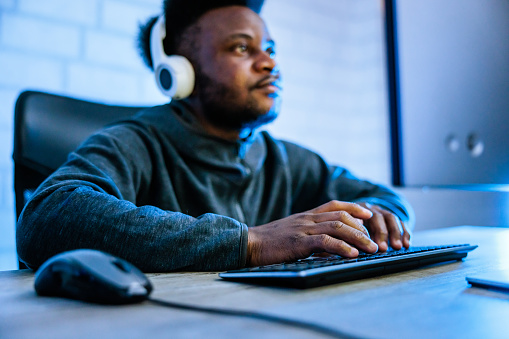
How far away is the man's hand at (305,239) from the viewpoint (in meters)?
0.62

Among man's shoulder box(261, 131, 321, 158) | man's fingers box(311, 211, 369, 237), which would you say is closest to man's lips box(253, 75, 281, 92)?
man's shoulder box(261, 131, 321, 158)

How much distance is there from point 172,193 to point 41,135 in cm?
34

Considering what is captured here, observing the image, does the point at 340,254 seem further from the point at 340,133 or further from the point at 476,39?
the point at 340,133

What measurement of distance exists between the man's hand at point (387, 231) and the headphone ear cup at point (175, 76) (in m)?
0.57

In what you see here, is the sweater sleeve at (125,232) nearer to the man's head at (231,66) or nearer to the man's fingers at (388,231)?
the man's fingers at (388,231)

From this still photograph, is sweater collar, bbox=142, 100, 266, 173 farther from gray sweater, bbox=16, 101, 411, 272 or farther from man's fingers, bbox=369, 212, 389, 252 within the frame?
man's fingers, bbox=369, 212, 389, 252

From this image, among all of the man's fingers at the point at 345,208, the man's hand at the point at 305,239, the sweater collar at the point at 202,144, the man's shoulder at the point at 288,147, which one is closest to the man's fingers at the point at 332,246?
the man's hand at the point at 305,239

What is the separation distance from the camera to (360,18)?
9.02 ft

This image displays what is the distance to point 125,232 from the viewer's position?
0.63 m

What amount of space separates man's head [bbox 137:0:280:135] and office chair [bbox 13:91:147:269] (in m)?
0.32

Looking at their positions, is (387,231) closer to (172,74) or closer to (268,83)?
(268,83)

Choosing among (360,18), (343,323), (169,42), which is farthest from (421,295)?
(360,18)

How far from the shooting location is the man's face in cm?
116

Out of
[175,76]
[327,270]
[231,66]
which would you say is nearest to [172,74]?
[175,76]
